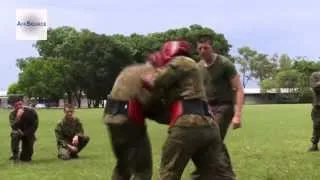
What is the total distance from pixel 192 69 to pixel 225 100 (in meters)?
2.40

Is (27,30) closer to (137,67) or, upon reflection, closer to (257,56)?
(137,67)

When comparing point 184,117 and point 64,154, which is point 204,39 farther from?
point 64,154

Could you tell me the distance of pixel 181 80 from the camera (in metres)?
6.93

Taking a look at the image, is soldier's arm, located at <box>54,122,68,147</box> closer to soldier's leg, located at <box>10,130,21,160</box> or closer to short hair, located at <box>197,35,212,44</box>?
soldier's leg, located at <box>10,130,21,160</box>

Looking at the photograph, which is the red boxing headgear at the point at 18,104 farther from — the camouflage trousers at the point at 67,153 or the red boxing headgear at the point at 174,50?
the red boxing headgear at the point at 174,50

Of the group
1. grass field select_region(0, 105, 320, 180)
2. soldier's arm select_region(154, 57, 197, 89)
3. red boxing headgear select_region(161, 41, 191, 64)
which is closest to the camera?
soldier's arm select_region(154, 57, 197, 89)

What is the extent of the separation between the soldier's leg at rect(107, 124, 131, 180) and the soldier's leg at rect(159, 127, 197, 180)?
22.8 inches

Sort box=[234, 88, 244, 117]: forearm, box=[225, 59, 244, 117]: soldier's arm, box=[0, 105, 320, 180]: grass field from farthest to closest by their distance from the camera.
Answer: box=[0, 105, 320, 180]: grass field < box=[225, 59, 244, 117]: soldier's arm < box=[234, 88, 244, 117]: forearm

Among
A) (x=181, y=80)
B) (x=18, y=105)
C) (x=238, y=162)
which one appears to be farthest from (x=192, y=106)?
(x=18, y=105)

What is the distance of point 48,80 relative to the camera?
98375 mm

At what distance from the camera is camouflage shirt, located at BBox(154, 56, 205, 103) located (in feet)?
22.6

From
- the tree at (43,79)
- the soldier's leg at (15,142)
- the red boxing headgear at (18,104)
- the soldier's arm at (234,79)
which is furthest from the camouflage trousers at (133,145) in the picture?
the tree at (43,79)

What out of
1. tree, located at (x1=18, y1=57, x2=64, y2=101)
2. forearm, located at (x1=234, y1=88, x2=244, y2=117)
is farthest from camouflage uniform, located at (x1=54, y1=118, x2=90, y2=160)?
tree, located at (x1=18, y1=57, x2=64, y2=101)

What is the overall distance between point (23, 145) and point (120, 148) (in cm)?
937
